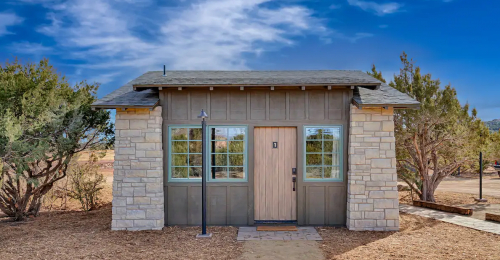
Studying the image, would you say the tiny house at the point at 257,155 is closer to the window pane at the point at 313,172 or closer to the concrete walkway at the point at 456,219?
the window pane at the point at 313,172

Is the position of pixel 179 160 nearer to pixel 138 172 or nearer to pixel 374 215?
pixel 138 172

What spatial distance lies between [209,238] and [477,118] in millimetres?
10116

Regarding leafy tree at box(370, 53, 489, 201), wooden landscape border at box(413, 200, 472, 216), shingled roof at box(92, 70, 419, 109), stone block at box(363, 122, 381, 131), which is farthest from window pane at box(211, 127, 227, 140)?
wooden landscape border at box(413, 200, 472, 216)

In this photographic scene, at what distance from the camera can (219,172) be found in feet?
21.8

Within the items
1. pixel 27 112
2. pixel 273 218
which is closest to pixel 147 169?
pixel 273 218

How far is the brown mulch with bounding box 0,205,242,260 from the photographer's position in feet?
16.2

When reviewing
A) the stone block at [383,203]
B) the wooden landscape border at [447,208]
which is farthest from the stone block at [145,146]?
the wooden landscape border at [447,208]

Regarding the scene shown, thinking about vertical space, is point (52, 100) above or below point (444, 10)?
below

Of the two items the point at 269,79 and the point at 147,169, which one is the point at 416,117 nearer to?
the point at 269,79

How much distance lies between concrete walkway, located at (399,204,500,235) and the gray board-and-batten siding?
2349mm

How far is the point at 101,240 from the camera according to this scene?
573 cm

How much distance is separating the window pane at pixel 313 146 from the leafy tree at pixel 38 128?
16.5ft

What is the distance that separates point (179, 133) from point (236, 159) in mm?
1282

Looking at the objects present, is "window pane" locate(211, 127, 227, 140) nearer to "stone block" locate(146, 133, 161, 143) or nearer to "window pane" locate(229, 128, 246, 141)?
"window pane" locate(229, 128, 246, 141)
